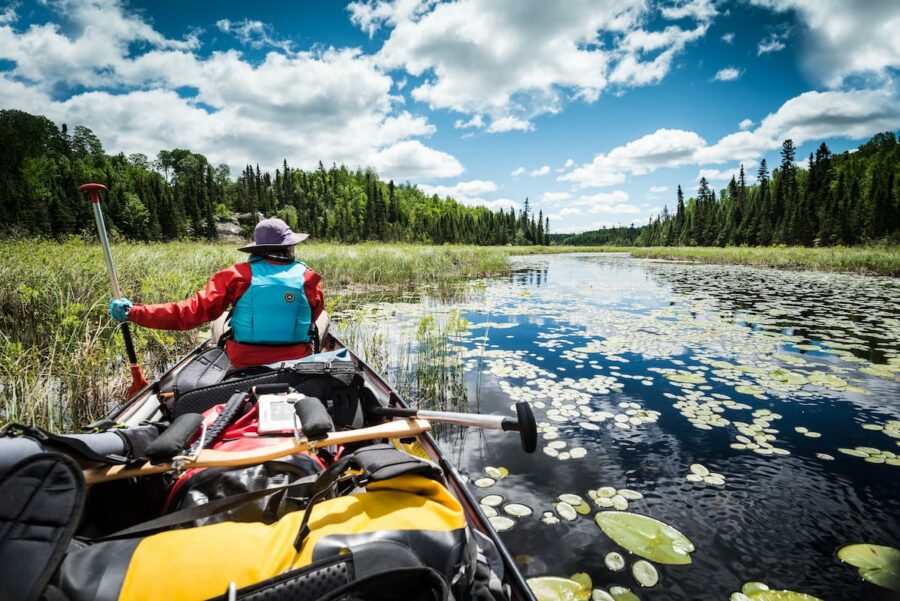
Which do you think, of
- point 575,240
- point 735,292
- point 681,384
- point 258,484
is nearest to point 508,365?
point 681,384

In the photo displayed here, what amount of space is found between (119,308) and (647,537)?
3.97 m

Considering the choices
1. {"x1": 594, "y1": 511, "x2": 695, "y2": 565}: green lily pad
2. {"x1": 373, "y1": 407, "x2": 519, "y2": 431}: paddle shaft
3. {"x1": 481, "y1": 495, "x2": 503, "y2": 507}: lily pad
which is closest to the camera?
{"x1": 373, "y1": 407, "x2": 519, "y2": 431}: paddle shaft

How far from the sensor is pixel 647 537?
244 cm

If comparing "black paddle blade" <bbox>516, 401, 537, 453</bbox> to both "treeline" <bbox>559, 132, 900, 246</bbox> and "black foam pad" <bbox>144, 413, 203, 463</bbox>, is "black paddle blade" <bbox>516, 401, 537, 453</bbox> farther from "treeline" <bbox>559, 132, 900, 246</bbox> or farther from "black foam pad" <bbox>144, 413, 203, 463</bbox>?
"treeline" <bbox>559, 132, 900, 246</bbox>

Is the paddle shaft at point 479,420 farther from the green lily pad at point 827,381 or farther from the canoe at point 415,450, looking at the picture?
the green lily pad at point 827,381

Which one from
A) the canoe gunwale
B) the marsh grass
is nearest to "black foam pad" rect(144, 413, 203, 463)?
the canoe gunwale

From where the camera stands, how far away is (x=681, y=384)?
15.9 ft

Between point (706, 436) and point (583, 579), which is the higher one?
point (706, 436)

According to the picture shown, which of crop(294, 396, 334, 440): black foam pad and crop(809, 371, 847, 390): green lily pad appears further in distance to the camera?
crop(809, 371, 847, 390): green lily pad

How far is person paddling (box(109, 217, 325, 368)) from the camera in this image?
2.99 meters

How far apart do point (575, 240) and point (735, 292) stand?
168476 mm

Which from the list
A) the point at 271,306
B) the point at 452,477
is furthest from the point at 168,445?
the point at 271,306

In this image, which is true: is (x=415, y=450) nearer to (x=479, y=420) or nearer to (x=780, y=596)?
(x=479, y=420)

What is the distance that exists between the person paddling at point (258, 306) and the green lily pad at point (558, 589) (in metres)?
2.35
